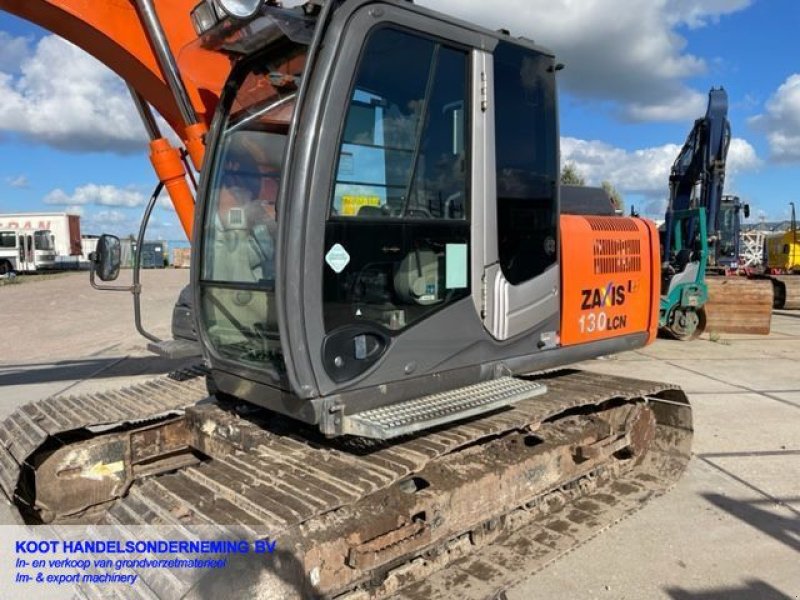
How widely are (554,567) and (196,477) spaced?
6.73 ft

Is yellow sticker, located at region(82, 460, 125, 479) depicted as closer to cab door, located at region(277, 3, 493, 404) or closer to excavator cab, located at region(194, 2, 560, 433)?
excavator cab, located at region(194, 2, 560, 433)

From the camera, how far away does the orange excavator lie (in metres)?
2.56

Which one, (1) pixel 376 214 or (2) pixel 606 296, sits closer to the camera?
(1) pixel 376 214

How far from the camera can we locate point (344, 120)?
2.60 metres

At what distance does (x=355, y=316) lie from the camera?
8.98 ft

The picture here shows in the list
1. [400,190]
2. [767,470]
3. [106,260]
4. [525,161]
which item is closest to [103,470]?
[106,260]

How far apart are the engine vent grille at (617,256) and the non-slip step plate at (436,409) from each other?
1.11m

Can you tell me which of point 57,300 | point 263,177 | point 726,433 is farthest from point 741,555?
Answer: point 57,300

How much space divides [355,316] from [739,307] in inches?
443

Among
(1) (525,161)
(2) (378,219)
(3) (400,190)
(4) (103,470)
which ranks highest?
(1) (525,161)

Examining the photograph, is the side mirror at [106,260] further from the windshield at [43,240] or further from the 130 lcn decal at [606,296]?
the windshield at [43,240]

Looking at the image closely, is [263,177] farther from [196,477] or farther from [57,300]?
[57,300]

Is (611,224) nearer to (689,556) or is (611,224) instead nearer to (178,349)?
(689,556)

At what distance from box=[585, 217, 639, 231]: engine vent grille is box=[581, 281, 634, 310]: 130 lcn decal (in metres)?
0.37
